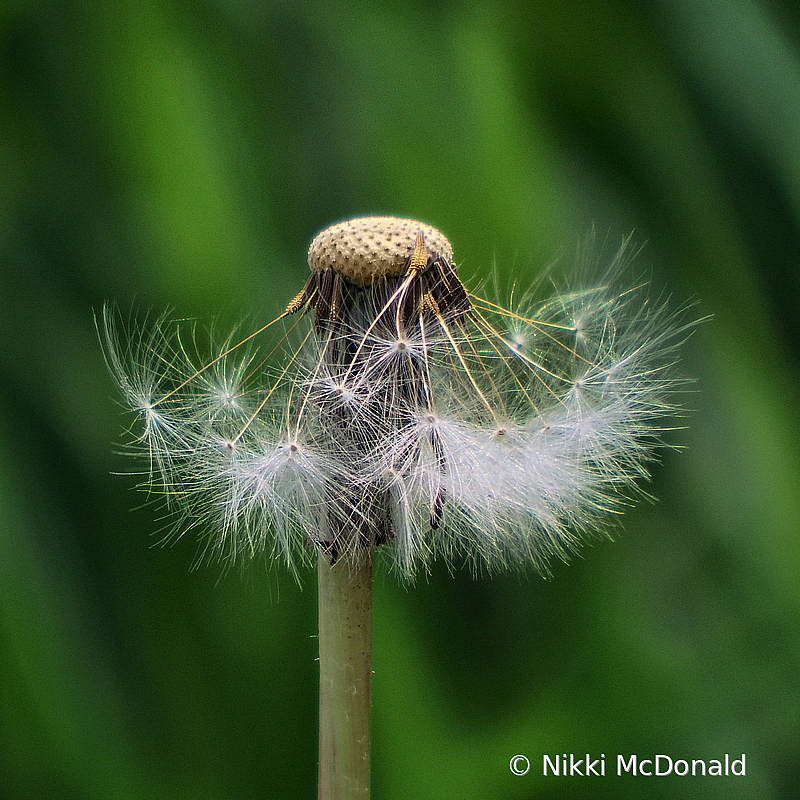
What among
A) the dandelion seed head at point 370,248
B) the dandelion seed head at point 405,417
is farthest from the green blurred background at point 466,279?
the dandelion seed head at point 370,248

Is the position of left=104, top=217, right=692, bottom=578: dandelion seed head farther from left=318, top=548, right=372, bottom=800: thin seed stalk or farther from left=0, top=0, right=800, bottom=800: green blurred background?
left=0, top=0, right=800, bottom=800: green blurred background

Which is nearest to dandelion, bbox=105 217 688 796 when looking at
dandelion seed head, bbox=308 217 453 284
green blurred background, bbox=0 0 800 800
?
dandelion seed head, bbox=308 217 453 284

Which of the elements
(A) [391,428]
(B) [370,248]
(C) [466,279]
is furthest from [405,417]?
(C) [466,279]

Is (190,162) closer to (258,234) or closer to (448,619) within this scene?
(258,234)

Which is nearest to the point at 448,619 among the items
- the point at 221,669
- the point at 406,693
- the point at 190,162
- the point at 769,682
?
the point at 406,693

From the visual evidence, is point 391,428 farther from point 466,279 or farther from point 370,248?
point 466,279

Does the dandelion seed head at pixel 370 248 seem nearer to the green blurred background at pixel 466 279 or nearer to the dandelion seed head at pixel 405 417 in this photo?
the dandelion seed head at pixel 405 417

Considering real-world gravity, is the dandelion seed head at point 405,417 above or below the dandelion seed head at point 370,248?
below
